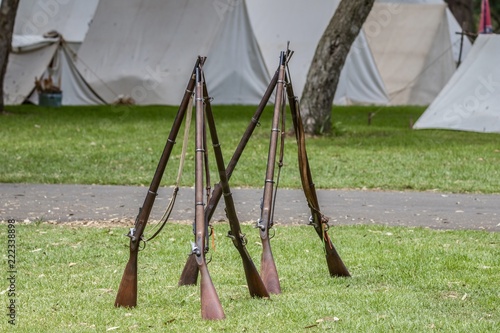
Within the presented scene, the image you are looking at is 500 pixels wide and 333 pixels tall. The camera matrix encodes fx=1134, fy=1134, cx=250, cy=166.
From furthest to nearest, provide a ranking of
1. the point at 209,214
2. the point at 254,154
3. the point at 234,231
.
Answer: the point at 254,154 < the point at 209,214 < the point at 234,231

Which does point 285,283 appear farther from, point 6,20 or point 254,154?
point 6,20

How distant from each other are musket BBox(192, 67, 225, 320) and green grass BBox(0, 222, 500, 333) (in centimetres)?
9

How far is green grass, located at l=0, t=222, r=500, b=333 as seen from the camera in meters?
5.85

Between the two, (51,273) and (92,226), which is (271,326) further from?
(92,226)

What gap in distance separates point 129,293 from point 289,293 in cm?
98

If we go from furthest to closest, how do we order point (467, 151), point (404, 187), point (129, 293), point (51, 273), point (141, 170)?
point (467, 151)
point (141, 170)
point (404, 187)
point (51, 273)
point (129, 293)

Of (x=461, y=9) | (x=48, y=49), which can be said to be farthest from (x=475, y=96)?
(x=461, y=9)

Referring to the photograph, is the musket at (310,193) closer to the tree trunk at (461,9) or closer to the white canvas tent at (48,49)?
the white canvas tent at (48,49)

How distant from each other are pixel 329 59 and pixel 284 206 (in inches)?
287

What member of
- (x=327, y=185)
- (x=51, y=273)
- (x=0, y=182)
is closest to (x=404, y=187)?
(x=327, y=185)

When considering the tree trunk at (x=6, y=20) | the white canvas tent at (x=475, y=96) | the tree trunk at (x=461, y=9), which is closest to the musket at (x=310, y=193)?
the white canvas tent at (x=475, y=96)

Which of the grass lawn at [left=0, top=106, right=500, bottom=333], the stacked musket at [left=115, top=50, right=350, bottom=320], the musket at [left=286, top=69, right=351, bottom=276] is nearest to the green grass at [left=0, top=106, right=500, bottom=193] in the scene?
the grass lawn at [left=0, top=106, right=500, bottom=333]

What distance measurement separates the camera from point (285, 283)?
6.95 meters

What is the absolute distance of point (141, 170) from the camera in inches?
541
